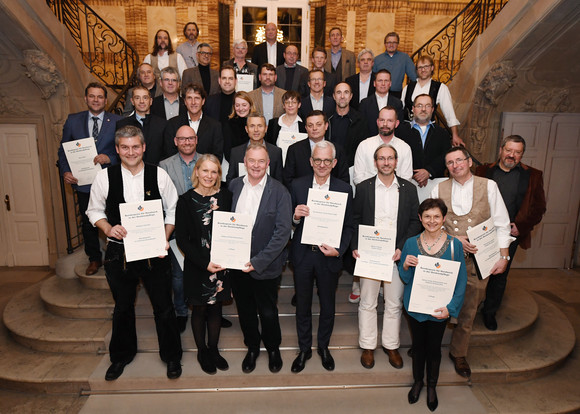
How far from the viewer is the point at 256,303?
362cm

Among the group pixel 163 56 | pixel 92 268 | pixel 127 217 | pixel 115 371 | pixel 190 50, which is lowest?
pixel 115 371

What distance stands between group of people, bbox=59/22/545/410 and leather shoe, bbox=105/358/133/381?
0.08 feet

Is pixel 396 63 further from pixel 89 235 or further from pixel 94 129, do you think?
pixel 89 235

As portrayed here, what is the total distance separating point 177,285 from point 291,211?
1418 millimetres

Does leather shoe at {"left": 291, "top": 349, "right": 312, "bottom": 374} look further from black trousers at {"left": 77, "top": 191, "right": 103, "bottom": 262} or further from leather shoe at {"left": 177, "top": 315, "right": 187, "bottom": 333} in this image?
black trousers at {"left": 77, "top": 191, "right": 103, "bottom": 262}

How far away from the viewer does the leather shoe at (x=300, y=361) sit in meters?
3.70

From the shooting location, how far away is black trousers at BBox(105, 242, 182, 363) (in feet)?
10.9

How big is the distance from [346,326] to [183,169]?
2288 mm

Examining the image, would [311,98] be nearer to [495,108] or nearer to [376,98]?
[376,98]

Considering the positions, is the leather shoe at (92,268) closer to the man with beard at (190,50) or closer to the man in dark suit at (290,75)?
the man in dark suit at (290,75)

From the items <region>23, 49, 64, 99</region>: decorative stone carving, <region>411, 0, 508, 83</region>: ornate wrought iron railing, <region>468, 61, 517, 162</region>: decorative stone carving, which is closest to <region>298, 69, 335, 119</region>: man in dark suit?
<region>411, 0, 508, 83</region>: ornate wrought iron railing

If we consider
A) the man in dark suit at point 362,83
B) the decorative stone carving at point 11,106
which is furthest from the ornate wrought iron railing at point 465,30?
the decorative stone carving at point 11,106

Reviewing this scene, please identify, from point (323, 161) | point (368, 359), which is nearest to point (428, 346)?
point (368, 359)

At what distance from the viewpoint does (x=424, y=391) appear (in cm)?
366
